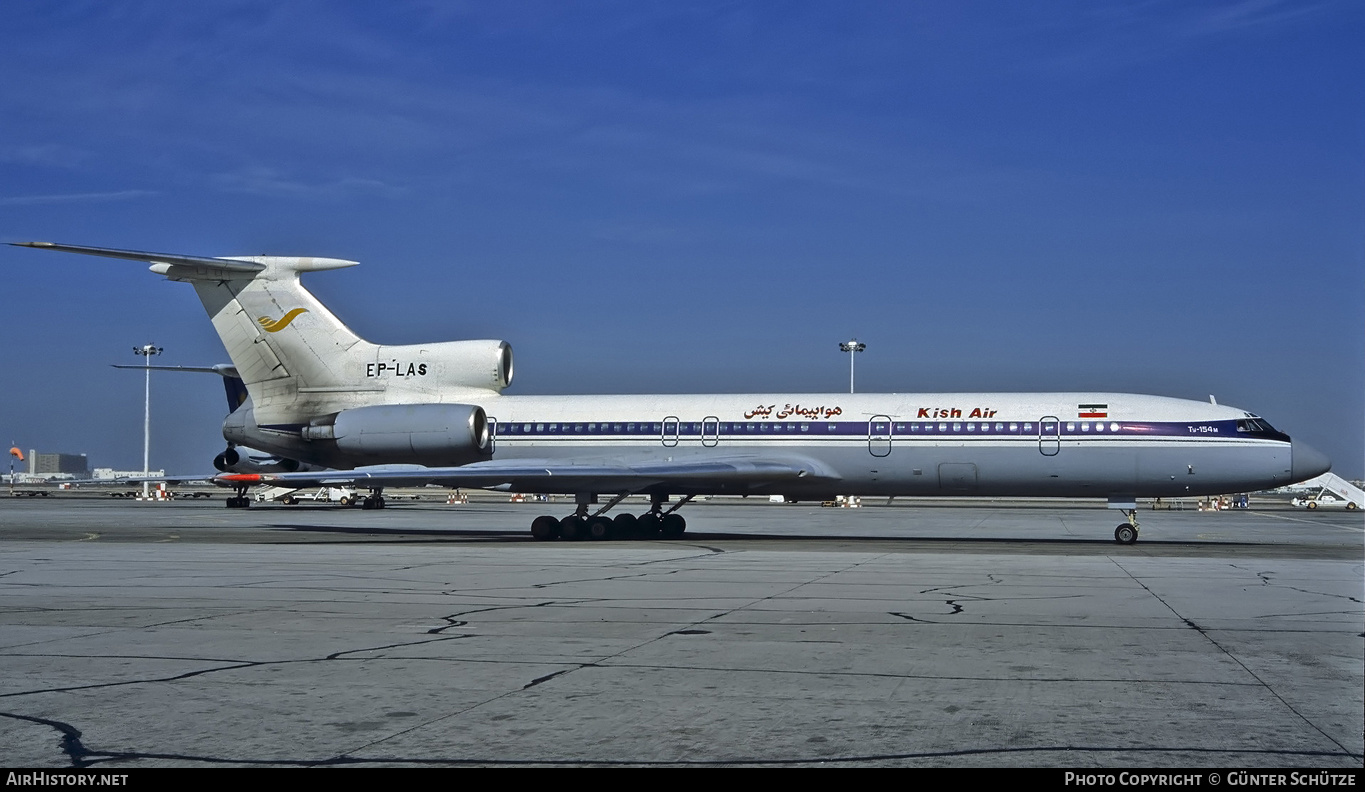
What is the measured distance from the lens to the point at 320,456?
96.3 ft

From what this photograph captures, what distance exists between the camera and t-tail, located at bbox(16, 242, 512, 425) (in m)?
28.6

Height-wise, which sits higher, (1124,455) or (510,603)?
(1124,455)

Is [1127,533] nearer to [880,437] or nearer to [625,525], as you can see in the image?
[880,437]

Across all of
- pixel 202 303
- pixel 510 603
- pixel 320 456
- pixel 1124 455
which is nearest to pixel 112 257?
pixel 202 303

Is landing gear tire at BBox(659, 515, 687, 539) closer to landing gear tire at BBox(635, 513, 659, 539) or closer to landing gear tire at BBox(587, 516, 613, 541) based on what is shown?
landing gear tire at BBox(635, 513, 659, 539)

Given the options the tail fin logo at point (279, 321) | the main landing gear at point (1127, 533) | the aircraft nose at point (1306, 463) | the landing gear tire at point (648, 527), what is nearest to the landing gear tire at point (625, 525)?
the landing gear tire at point (648, 527)

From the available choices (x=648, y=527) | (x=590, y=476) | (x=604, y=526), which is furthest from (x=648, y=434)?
(x=590, y=476)

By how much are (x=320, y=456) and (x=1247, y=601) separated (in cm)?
2224

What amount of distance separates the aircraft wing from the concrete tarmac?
634 cm

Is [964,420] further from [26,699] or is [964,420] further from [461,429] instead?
[26,699]

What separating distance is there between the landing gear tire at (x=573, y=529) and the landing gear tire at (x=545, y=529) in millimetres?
137

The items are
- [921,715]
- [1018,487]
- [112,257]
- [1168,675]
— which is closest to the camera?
[921,715]

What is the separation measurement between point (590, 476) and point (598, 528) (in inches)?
68.9

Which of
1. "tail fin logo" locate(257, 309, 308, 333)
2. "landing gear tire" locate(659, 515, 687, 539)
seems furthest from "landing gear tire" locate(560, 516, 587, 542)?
"tail fin logo" locate(257, 309, 308, 333)
